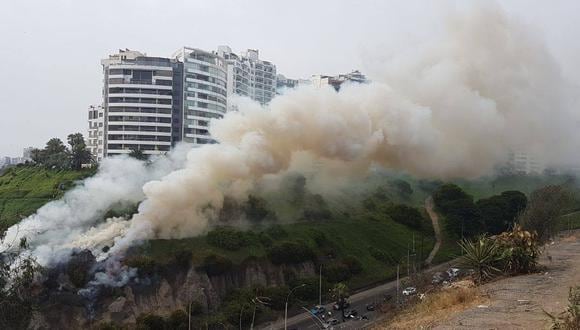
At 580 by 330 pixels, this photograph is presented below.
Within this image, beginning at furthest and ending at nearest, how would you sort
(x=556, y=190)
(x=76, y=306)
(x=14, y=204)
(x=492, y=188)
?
(x=492, y=188) → (x=14, y=204) → (x=556, y=190) → (x=76, y=306)

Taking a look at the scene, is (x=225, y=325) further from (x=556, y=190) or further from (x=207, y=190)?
(x=556, y=190)

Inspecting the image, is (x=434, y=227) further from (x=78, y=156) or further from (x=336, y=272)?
(x=78, y=156)

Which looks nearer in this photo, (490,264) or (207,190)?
(490,264)

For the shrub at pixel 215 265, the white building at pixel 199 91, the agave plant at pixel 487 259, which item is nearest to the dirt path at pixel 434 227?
the shrub at pixel 215 265

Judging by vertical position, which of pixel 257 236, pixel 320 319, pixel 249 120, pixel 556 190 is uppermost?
pixel 249 120

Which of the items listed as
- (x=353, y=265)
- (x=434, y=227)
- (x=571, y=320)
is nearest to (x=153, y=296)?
(x=353, y=265)

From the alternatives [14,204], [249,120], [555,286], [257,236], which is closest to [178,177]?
[249,120]

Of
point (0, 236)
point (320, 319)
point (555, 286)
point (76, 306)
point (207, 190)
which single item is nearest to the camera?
point (555, 286)

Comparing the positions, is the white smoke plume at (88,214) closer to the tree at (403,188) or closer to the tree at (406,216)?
the tree at (406,216)
